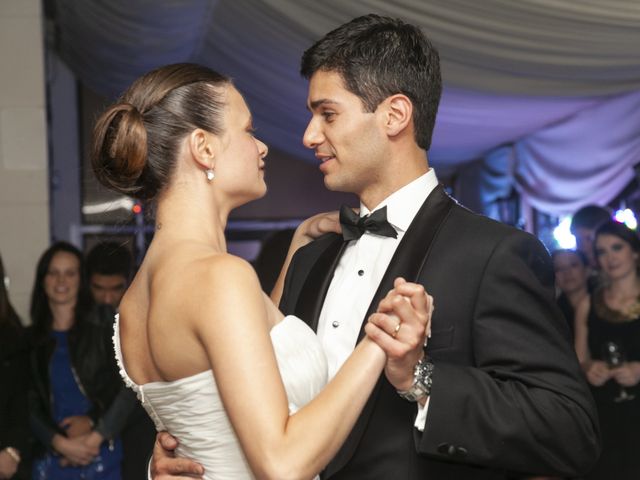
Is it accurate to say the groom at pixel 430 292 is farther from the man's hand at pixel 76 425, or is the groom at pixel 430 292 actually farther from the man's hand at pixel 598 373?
the man's hand at pixel 598 373

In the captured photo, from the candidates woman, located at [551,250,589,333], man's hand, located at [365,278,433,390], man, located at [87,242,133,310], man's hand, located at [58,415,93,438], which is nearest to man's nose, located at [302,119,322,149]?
man's hand, located at [365,278,433,390]

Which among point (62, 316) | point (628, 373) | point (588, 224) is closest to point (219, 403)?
point (62, 316)

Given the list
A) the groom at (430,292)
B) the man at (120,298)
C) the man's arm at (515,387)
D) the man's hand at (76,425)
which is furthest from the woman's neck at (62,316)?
the man's arm at (515,387)

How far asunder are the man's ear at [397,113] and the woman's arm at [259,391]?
71cm

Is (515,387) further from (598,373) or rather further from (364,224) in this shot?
(598,373)

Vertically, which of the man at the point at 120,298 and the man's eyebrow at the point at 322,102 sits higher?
the man's eyebrow at the point at 322,102

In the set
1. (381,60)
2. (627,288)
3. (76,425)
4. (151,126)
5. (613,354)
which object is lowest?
(76,425)

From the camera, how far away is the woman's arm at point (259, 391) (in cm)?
171

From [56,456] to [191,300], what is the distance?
2718mm

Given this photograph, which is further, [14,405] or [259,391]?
[14,405]

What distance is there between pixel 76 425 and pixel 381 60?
2591 mm

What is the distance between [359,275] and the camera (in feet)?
7.64

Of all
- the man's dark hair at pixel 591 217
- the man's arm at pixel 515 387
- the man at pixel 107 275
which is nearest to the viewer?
the man's arm at pixel 515 387

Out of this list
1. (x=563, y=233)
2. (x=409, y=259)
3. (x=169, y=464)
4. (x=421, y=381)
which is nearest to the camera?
(x=421, y=381)
